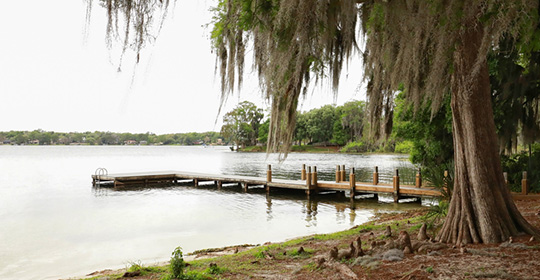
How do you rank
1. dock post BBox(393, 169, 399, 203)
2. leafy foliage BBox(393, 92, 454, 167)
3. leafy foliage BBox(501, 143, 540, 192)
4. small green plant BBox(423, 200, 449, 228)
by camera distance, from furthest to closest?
dock post BBox(393, 169, 399, 203) → leafy foliage BBox(393, 92, 454, 167) → leafy foliage BBox(501, 143, 540, 192) → small green plant BBox(423, 200, 449, 228)

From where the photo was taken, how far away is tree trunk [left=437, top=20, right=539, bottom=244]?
5148 millimetres

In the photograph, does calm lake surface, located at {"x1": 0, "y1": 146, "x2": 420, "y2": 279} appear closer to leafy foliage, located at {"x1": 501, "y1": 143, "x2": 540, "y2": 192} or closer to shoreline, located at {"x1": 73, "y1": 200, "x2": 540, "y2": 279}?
leafy foliage, located at {"x1": 501, "y1": 143, "x2": 540, "y2": 192}

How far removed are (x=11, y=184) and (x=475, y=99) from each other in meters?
35.7

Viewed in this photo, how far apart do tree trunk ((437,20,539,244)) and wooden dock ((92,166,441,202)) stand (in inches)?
121

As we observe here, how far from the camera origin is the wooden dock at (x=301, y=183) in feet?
58.1

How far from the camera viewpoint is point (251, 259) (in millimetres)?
6551

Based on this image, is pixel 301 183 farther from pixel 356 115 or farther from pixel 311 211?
pixel 356 115

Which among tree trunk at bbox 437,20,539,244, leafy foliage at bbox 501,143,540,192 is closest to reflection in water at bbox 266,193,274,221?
leafy foliage at bbox 501,143,540,192

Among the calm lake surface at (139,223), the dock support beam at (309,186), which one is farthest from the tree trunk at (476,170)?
the dock support beam at (309,186)

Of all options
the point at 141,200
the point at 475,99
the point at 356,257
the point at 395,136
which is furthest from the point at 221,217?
the point at 475,99

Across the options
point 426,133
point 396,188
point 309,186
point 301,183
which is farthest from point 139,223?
point 426,133

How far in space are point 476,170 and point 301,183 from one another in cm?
1649

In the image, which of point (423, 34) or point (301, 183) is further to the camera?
point (301, 183)

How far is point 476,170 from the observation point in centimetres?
525
